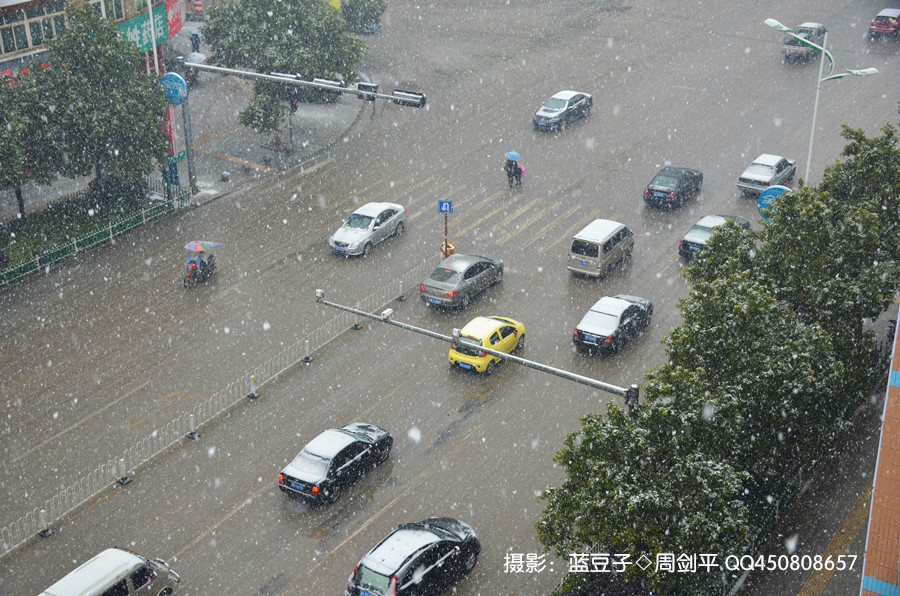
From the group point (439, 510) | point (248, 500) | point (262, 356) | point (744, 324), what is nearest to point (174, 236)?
point (262, 356)

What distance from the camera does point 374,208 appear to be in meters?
40.0

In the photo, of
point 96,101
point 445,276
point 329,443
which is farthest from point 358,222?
point 329,443

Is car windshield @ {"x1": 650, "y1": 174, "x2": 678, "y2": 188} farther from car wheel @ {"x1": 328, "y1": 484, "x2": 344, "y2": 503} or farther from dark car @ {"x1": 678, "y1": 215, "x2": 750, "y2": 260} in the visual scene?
car wheel @ {"x1": 328, "y1": 484, "x2": 344, "y2": 503}

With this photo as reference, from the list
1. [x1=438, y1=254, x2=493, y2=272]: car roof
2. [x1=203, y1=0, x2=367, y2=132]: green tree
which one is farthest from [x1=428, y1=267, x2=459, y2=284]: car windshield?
[x1=203, y1=0, x2=367, y2=132]: green tree

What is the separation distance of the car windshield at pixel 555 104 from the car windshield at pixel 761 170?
38.1 ft

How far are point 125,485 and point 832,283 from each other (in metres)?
20.1

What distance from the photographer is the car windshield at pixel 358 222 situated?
129ft

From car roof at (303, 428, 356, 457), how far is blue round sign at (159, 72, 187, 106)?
2102 centimetres

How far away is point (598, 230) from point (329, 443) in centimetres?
1582

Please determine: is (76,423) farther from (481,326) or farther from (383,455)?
(481,326)

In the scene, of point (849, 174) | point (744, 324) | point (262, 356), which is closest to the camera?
point (744, 324)

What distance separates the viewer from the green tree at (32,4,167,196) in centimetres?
3891

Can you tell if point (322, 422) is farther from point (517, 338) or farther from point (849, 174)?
point (849, 174)

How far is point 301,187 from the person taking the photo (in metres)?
45.0
